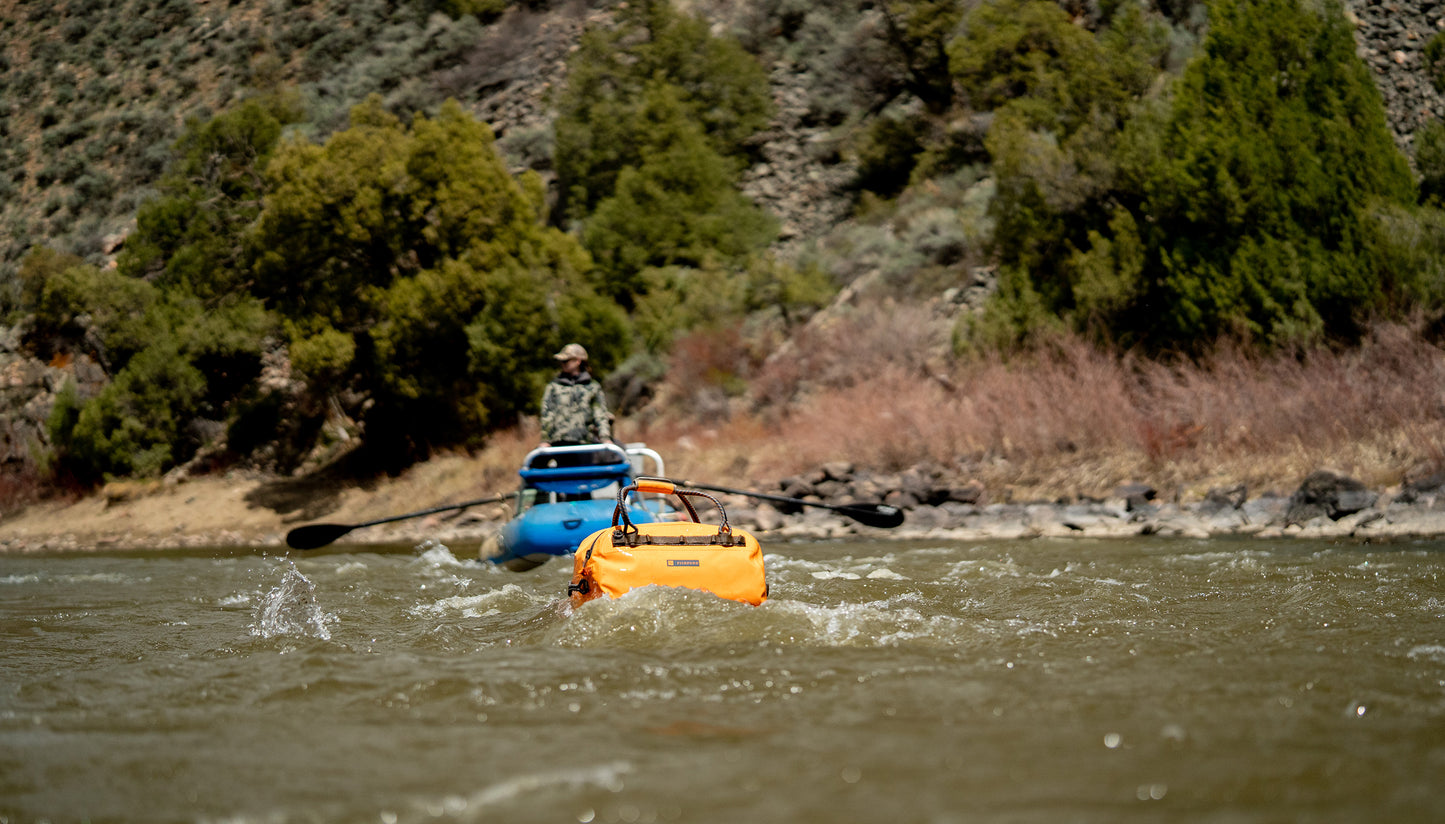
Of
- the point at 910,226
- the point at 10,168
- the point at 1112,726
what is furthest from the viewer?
the point at 10,168

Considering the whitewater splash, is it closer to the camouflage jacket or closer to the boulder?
the camouflage jacket

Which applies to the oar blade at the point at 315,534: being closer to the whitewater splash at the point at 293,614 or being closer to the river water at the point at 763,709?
the river water at the point at 763,709

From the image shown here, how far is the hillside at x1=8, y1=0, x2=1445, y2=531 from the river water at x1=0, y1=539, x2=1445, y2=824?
6380 mm

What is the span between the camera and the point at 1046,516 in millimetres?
12734

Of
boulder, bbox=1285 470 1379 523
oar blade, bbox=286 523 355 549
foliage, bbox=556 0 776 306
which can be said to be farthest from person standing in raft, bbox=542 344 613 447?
foliage, bbox=556 0 776 306

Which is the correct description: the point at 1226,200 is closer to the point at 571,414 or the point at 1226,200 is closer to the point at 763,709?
the point at 571,414

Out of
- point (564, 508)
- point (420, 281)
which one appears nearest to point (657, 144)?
point (420, 281)

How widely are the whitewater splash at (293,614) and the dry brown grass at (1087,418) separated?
951 cm

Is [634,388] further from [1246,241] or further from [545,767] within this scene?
[545,767]

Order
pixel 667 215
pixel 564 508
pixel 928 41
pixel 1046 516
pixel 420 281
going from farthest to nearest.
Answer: pixel 928 41 < pixel 667 215 < pixel 420 281 < pixel 1046 516 < pixel 564 508

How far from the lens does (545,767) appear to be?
11.2 feet

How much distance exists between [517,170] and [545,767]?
32256mm

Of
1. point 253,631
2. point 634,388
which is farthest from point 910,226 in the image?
point 253,631

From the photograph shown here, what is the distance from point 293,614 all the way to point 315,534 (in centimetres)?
291
